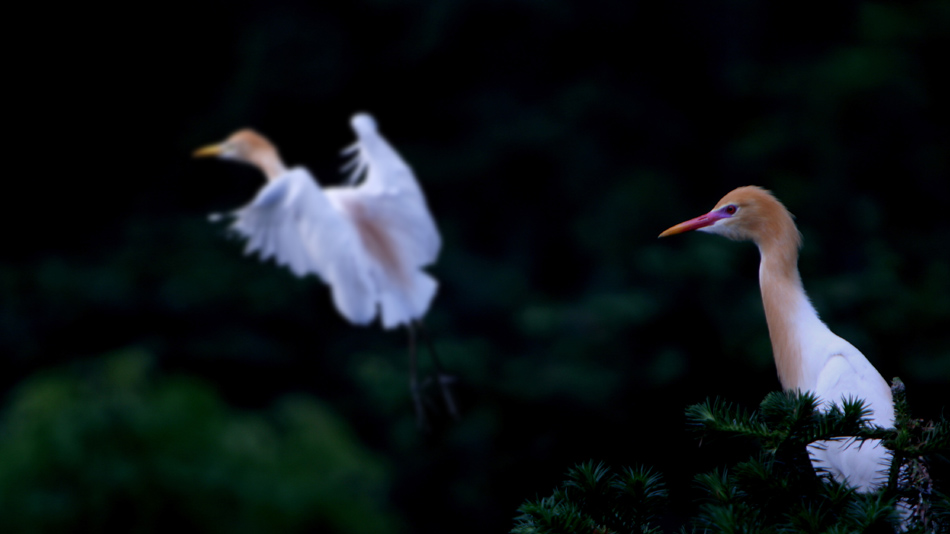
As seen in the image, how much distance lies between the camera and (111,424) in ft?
10.6

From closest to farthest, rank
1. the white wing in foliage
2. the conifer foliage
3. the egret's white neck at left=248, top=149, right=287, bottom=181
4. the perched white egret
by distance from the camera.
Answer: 1. the conifer foliage
2. the perched white egret
3. the white wing in foliage
4. the egret's white neck at left=248, top=149, right=287, bottom=181

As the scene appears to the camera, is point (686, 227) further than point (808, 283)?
No

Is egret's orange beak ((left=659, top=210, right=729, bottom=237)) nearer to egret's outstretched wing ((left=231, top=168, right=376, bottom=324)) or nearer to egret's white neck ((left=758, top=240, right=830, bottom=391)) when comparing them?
egret's white neck ((left=758, top=240, right=830, bottom=391))

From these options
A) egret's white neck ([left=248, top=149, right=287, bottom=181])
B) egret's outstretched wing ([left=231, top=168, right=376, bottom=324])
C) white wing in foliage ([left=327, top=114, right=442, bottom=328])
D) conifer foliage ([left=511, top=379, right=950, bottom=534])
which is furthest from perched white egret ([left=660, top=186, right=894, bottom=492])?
egret's white neck ([left=248, top=149, right=287, bottom=181])

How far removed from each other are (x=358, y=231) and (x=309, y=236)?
0.88 feet

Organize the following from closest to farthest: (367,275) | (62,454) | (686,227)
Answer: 1. (686,227)
2. (367,275)
3. (62,454)

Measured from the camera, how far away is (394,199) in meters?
2.43

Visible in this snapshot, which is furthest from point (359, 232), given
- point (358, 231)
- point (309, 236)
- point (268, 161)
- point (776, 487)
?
point (776, 487)

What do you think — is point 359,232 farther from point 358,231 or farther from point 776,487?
point 776,487

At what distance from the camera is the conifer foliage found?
0.71 m

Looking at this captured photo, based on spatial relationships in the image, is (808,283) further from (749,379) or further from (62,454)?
(62,454)

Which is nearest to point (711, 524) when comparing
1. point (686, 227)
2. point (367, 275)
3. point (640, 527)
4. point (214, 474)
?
point (640, 527)

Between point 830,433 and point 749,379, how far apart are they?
10.9 feet

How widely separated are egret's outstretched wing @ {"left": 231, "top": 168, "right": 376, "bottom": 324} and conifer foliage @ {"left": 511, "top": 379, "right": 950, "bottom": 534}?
1502mm
